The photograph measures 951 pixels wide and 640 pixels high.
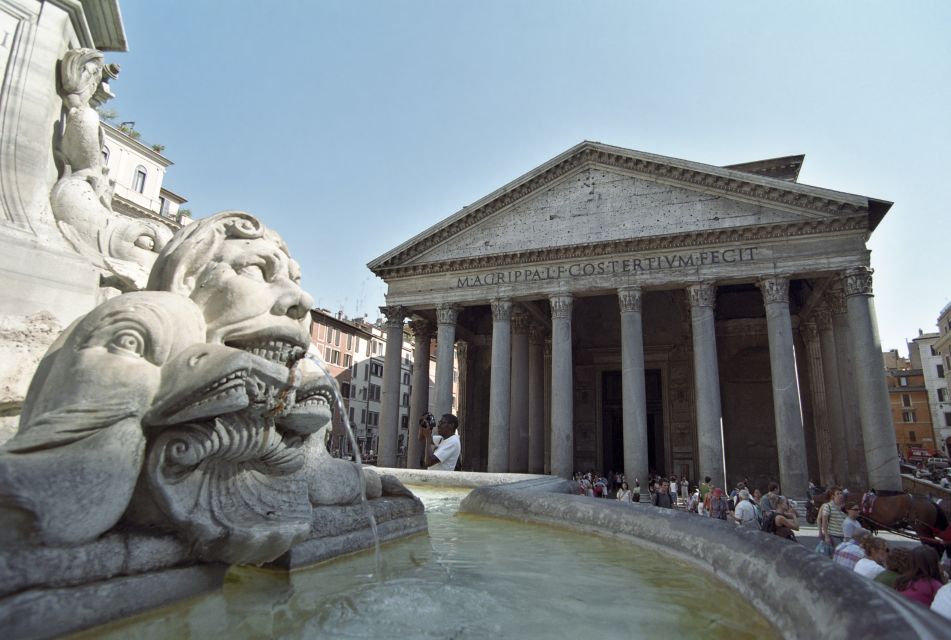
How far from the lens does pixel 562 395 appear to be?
679 inches

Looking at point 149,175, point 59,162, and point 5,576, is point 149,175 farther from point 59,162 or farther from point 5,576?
point 5,576

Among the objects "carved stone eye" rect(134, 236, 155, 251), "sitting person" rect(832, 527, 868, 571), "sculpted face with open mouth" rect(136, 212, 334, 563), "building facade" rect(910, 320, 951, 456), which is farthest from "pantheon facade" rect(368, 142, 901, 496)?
"building facade" rect(910, 320, 951, 456)

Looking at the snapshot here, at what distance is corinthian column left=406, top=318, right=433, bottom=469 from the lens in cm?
1973

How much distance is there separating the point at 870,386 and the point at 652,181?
27.9 ft

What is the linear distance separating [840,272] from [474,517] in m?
14.9

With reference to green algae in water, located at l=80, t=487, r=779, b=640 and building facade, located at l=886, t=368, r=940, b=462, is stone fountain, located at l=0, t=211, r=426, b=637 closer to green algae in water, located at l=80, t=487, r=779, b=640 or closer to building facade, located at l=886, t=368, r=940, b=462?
green algae in water, located at l=80, t=487, r=779, b=640

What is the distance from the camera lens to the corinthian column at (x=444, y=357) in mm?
18047

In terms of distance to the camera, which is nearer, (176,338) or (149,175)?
(176,338)

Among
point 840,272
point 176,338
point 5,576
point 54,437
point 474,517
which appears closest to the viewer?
point 5,576

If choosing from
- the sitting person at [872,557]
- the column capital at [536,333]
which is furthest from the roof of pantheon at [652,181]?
the sitting person at [872,557]

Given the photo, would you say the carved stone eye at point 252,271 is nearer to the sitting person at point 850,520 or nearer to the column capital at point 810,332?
the sitting person at point 850,520

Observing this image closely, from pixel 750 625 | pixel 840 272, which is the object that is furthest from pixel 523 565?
pixel 840 272

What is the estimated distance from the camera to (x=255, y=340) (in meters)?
2.11

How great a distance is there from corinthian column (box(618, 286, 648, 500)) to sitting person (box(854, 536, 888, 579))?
1185 centimetres
